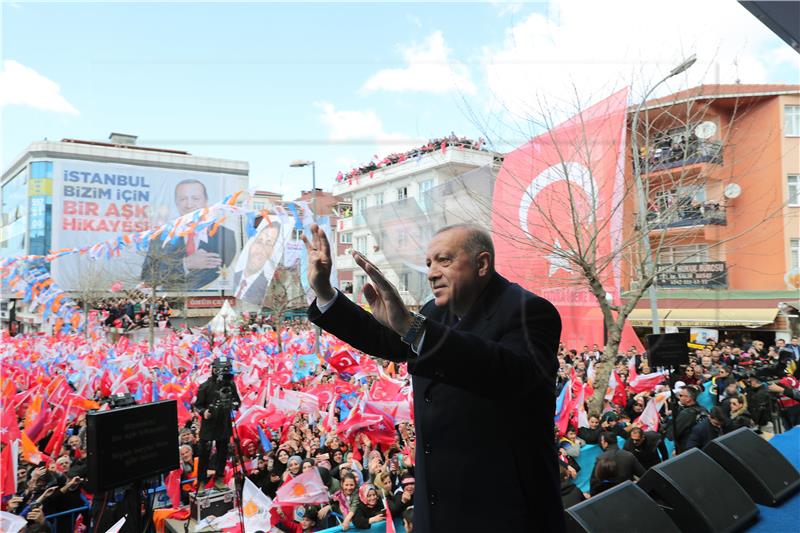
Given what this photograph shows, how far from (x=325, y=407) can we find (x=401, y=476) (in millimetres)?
2714

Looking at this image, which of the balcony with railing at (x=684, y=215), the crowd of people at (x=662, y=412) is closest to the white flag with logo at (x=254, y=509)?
the crowd of people at (x=662, y=412)

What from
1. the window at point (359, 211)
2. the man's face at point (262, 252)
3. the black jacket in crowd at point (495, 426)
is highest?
the man's face at point (262, 252)

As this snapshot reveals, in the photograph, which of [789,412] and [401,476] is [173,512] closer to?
[401,476]

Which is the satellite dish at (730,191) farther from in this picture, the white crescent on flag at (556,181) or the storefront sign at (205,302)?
the storefront sign at (205,302)

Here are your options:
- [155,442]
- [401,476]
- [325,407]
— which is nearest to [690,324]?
[325,407]

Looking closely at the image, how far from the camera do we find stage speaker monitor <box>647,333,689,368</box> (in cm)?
724

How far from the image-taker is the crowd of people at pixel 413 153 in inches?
57.9

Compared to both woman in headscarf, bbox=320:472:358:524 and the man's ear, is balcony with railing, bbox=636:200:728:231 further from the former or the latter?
the man's ear

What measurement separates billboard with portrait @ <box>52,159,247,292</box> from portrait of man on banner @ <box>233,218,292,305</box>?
17234 mm

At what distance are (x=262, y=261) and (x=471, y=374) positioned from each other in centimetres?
1248

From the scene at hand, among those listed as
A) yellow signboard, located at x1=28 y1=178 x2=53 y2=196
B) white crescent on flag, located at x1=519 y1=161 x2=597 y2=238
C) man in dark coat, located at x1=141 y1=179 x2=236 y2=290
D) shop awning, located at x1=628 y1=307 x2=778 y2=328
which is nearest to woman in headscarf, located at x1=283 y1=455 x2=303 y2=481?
white crescent on flag, located at x1=519 y1=161 x2=597 y2=238

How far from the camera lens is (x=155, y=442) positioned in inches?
122

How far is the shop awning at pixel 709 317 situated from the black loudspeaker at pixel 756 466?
1471cm

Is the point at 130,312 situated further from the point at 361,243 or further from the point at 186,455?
the point at 361,243
